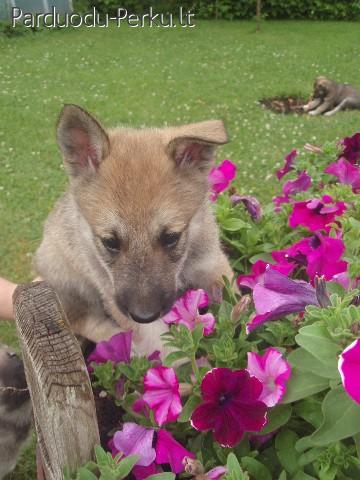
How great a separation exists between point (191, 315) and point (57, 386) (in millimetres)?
456

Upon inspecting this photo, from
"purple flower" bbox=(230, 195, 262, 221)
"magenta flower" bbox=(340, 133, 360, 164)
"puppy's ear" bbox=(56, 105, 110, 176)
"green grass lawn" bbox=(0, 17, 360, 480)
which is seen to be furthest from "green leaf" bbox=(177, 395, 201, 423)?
"green grass lawn" bbox=(0, 17, 360, 480)

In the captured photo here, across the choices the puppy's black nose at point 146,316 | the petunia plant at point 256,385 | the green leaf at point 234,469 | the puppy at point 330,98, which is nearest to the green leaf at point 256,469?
the petunia plant at point 256,385

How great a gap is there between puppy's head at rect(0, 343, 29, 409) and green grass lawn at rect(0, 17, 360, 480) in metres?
1.14

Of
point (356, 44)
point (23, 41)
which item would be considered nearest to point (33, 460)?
point (23, 41)

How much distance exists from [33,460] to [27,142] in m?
5.25

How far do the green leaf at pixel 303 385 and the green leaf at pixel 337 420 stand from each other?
7cm

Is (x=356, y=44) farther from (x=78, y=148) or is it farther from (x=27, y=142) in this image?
(x=78, y=148)

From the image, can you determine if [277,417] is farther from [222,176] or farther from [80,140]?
[222,176]

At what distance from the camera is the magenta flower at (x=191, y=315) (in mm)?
1579

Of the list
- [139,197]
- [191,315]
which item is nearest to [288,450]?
[191,315]

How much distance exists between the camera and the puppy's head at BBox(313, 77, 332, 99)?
29.3ft

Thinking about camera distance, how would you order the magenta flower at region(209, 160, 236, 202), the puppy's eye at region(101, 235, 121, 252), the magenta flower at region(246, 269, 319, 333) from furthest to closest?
1. the magenta flower at region(209, 160, 236, 202)
2. the puppy's eye at region(101, 235, 121, 252)
3. the magenta flower at region(246, 269, 319, 333)

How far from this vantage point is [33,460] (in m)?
3.10

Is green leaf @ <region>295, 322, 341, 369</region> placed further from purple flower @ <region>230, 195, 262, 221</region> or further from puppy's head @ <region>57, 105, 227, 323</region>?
purple flower @ <region>230, 195, 262, 221</region>
